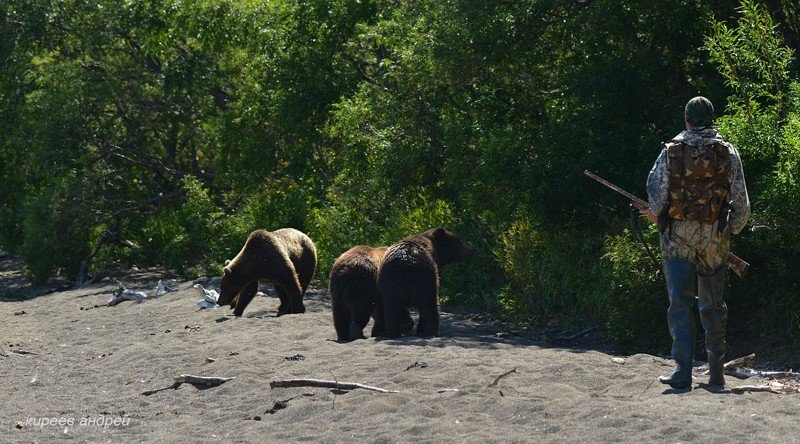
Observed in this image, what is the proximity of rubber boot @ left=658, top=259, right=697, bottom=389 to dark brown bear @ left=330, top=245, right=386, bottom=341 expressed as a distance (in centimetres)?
488

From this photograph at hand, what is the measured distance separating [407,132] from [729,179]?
10.3 metres

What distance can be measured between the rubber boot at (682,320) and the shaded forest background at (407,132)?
109 inches

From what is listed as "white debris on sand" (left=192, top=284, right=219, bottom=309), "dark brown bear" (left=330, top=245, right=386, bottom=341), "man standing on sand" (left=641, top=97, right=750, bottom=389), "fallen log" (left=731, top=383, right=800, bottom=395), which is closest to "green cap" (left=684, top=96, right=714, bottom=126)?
"man standing on sand" (left=641, top=97, right=750, bottom=389)

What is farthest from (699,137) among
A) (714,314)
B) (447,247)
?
(447,247)

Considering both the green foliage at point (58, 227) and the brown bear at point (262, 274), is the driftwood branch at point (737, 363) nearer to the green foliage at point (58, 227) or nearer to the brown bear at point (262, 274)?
the brown bear at point (262, 274)

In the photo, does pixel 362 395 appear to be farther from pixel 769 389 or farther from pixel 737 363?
pixel 737 363

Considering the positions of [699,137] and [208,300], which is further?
[208,300]

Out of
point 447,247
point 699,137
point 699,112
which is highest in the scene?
point 699,112

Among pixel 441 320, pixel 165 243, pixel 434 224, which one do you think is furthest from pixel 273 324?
pixel 165 243

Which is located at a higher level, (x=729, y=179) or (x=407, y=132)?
(x=407, y=132)

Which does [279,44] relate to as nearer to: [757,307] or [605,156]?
[605,156]

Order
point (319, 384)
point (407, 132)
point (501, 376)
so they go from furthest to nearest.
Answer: point (407, 132) < point (319, 384) < point (501, 376)

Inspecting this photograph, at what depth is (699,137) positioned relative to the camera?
29.0 feet

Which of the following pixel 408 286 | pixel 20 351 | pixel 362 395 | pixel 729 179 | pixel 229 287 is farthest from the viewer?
pixel 229 287
